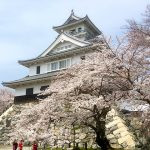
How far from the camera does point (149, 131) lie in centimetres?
1862

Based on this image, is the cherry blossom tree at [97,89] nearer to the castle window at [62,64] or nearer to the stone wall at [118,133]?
the stone wall at [118,133]

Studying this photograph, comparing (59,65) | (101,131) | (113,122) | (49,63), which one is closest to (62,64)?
(59,65)

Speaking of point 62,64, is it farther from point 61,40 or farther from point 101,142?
point 101,142

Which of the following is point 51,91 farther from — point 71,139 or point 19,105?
point 19,105

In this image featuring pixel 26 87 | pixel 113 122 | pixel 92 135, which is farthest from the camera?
pixel 26 87

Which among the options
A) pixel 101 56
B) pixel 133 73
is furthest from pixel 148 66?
pixel 101 56

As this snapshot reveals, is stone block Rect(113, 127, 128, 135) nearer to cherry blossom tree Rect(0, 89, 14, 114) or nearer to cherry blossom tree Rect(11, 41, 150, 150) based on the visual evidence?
cherry blossom tree Rect(11, 41, 150, 150)

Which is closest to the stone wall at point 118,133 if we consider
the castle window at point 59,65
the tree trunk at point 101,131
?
the tree trunk at point 101,131

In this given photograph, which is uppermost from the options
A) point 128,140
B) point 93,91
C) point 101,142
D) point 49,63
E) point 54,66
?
point 49,63

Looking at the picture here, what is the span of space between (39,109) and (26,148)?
8904 mm

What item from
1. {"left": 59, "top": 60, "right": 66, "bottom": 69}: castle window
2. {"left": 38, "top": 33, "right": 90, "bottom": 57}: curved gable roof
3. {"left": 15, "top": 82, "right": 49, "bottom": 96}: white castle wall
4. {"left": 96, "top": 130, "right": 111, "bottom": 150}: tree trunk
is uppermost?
{"left": 38, "top": 33, "right": 90, "bottom": 57}: curved gable roof

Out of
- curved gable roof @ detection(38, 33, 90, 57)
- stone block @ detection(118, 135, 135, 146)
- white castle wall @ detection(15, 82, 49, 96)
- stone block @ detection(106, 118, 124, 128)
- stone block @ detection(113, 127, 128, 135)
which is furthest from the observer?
curved gable roof @ detection(38, 33, 90, 57)

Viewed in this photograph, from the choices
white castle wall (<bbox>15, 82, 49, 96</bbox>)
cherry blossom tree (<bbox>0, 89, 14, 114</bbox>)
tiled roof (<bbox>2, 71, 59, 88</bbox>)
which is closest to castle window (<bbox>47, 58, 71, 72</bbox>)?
tiled roof (<bbox>2, 71, 59, 88</bbox>)

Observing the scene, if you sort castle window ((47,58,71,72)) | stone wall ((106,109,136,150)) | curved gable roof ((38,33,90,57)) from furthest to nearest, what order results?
1. curved gable roof ((38,33,90,57))
2. castle window ((47,58,71,72))
3. stone wall ((106,109,136,150))
